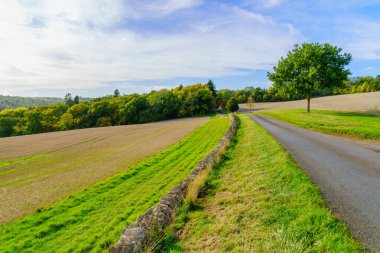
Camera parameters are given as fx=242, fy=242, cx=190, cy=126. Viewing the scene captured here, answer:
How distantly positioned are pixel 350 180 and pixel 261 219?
4883 mm

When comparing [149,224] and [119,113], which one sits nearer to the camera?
[149,224]

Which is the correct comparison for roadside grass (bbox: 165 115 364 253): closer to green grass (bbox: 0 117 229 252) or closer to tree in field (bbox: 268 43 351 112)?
green grass (bbox: 0 117 229 252)

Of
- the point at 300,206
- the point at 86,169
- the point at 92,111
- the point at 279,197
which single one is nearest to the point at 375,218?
the point at 300,206

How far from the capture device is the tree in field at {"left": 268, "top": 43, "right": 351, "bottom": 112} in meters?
43.3

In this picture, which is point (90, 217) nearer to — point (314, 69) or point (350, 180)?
point (350, 180)

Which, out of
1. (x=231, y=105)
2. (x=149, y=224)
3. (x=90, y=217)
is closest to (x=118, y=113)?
(x=231, y=105)

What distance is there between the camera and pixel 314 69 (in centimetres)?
4184

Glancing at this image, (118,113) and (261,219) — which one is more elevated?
(118,113)

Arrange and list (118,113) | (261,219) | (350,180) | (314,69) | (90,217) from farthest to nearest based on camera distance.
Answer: (118,113) → (314,69) → (90,217) → (350,180) → (261,219)

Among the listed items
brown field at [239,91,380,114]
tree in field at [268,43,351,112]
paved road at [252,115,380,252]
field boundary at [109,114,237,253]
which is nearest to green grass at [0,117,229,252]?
field boundary at [109,114,237,253]

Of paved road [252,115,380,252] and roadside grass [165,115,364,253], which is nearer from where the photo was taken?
roadside grass [165,115,364,253]

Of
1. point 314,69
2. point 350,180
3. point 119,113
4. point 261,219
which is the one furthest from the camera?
point 119,113

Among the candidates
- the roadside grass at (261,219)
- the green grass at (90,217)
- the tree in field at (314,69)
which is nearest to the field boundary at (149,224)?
the roadside grass at (261,219)

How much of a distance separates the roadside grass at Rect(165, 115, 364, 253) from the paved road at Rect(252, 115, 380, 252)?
1.36 ft
